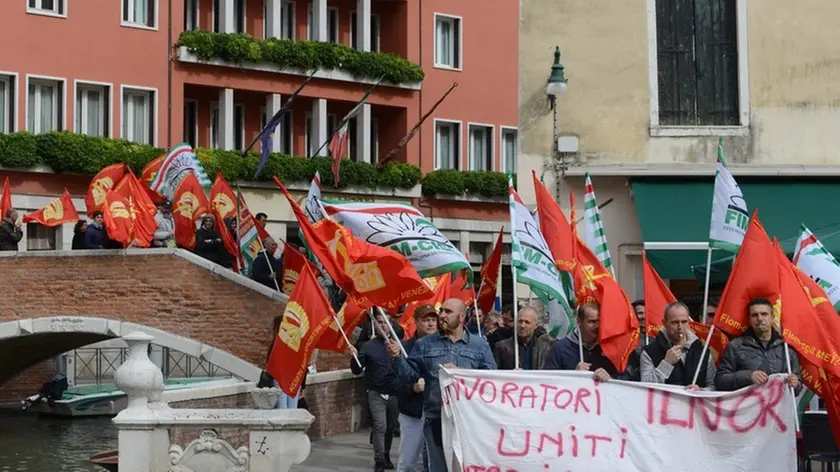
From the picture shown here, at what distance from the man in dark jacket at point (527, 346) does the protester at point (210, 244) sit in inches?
550

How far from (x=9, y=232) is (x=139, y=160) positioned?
297 inches

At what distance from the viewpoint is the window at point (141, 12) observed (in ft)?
127

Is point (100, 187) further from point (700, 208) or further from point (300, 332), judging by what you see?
point (300, 332)

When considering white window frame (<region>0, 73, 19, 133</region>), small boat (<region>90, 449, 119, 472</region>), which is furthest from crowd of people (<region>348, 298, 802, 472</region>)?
white window frame (<region>0, 73, 19, 133</region>)

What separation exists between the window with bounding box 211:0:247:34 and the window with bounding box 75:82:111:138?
371cm

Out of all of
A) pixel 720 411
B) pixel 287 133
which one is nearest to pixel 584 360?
pixel 720 411

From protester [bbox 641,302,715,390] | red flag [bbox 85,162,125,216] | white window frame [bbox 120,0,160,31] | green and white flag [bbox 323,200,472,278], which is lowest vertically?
protester [bbox 641,302,715,390]

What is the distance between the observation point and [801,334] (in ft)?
40.5

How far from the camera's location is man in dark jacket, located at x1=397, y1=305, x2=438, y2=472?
43.3ft

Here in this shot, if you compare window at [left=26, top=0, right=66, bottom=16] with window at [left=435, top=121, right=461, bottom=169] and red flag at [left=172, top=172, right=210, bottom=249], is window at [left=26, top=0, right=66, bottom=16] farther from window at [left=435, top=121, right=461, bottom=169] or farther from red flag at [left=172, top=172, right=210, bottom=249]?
window at [left=435, top=121, right=461, bottom=169]

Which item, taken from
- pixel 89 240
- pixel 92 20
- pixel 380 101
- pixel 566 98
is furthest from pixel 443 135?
pixel 566 98

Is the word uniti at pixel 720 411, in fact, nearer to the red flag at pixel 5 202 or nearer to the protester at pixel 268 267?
the protester at pixel 268 267

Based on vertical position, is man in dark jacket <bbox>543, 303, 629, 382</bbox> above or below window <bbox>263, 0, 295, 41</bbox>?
below

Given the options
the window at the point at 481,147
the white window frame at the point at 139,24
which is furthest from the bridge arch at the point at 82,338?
the window at the point at 481,147
